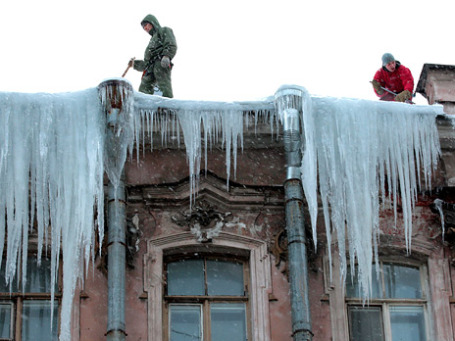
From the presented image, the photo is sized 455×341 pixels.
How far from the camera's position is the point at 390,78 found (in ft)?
58.4

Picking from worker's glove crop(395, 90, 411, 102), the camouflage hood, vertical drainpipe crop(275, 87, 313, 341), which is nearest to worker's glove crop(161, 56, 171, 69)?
the camouflage hood

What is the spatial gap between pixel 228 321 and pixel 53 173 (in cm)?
238

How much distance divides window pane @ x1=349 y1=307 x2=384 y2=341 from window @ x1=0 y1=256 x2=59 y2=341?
306 cm

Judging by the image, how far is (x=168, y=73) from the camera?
679 inches

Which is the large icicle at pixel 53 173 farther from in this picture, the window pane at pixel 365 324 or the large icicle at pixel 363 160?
the window pane at pixel 365 324

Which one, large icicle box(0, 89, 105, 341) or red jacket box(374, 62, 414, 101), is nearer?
large icicle box(0, 89, 105, 341)

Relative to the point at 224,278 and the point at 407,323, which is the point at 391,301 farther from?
the point at 224,278

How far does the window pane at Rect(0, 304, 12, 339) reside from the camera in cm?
1524

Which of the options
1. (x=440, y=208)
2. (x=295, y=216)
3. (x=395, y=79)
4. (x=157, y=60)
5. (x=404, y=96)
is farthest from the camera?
(x=395, y=79)

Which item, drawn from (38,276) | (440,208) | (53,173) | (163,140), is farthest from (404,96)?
(38,276)

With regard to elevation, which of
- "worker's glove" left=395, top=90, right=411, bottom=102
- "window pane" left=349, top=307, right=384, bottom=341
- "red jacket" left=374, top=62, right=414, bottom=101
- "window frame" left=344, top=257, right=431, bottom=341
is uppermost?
"red jacket" left=374, top=62, right=414, bottom=101

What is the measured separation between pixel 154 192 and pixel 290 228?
4.95 feet

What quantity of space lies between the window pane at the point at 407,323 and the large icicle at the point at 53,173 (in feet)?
10.7

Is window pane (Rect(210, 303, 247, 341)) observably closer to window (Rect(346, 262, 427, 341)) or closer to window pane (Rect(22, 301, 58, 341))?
window (Rect(346, 262, 427, 341))
